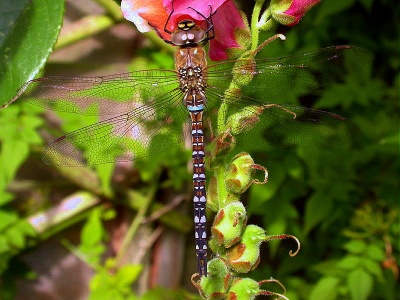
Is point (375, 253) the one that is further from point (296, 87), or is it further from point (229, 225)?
point (229, 225)

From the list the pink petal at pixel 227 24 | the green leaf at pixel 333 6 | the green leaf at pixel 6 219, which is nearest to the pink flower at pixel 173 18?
the pink petal at pixel 227 24

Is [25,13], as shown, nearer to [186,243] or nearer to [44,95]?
[44,95]

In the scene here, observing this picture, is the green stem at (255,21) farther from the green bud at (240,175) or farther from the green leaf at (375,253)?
the green leaf at (375,253)

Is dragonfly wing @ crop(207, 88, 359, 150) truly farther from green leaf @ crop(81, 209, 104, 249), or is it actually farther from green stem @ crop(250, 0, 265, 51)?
green leaf @ crop(81, 209, 104, 249)

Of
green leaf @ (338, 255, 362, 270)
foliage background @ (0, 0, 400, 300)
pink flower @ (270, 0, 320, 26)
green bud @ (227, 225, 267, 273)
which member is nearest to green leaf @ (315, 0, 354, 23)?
foliage background @ (0, 0, 400, 300)

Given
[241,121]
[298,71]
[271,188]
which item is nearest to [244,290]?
[241,121]

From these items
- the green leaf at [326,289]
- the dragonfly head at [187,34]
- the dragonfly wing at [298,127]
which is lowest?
the green leaf at [326,289]
